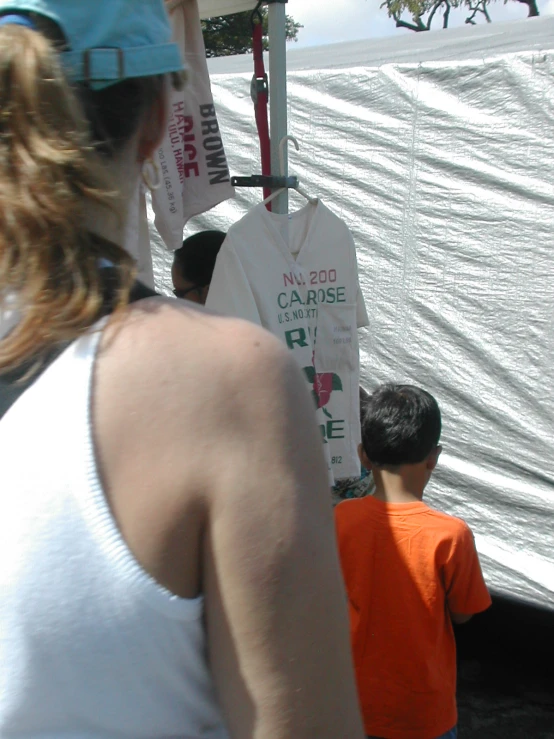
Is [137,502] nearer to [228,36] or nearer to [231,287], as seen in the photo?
[231,287]

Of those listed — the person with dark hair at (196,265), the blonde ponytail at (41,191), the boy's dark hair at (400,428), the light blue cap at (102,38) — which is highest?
the light blue cap at (102,38)

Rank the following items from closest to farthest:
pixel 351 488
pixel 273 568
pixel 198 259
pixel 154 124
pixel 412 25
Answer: pixel 273 568 < pixel 154 124 < pixel 351 488 < pixel 198 259 < pixel 412 25

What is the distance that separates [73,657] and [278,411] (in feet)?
0.74

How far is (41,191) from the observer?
0.58m

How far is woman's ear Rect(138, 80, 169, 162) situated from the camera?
662 mm

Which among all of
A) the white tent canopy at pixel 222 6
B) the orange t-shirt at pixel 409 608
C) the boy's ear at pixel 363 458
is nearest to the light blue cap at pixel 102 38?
the orange t-shirt at pixel 409 608

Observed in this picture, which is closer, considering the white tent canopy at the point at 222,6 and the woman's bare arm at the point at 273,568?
the woman's bare arm at the point at 273,568

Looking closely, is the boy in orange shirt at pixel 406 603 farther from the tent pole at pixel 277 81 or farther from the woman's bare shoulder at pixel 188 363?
the woman's bare shoulder at pixel 188 363

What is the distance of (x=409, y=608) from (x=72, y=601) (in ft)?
4.74

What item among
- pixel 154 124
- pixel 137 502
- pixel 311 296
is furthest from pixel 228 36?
pixel 137 502

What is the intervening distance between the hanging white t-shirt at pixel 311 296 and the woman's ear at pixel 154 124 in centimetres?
119

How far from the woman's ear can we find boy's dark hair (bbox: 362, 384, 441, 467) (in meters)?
1.42

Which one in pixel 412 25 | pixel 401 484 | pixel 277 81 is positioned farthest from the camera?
pixel 412 25

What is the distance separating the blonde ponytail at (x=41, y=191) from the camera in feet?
1.88
